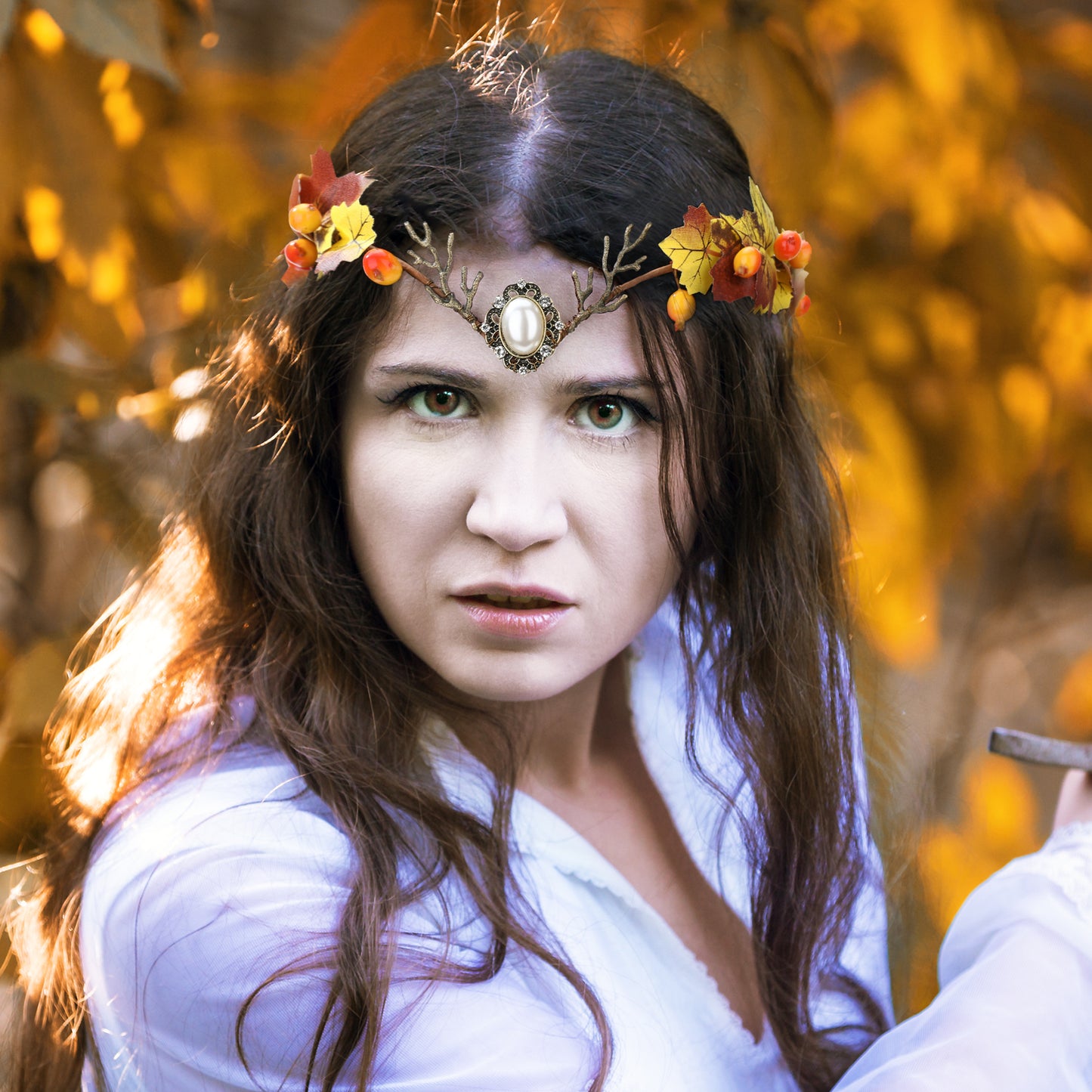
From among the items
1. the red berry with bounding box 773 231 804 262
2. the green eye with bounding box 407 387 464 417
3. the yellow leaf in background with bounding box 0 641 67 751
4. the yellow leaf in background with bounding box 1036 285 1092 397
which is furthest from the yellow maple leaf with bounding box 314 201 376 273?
the yellow leaf in background with bounding box 1036 285 1092 397

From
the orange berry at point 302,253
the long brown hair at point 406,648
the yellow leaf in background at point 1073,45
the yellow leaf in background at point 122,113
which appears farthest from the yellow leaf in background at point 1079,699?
the yellow leaf in background at point 122,113

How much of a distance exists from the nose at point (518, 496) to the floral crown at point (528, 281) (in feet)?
0.20

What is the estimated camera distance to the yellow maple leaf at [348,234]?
95 cm

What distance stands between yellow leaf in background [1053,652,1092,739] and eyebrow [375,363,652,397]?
3.33 feet

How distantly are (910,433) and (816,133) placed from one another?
0.41 m

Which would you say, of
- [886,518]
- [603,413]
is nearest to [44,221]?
[603,413]

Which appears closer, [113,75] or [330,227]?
[330,227]

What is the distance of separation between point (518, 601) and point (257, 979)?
12.8 inches

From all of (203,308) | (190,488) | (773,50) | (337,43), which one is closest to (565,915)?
(190,488)

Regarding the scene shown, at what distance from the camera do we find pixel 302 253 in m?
0.98

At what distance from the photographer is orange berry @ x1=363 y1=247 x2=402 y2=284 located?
3.04 ft

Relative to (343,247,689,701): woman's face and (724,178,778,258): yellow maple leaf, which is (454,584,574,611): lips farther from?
(724,178,778,258): yellow maple leaf

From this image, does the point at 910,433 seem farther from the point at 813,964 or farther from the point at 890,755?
the point at 813,964

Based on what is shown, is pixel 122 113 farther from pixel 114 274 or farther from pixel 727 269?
pixel 727 269
